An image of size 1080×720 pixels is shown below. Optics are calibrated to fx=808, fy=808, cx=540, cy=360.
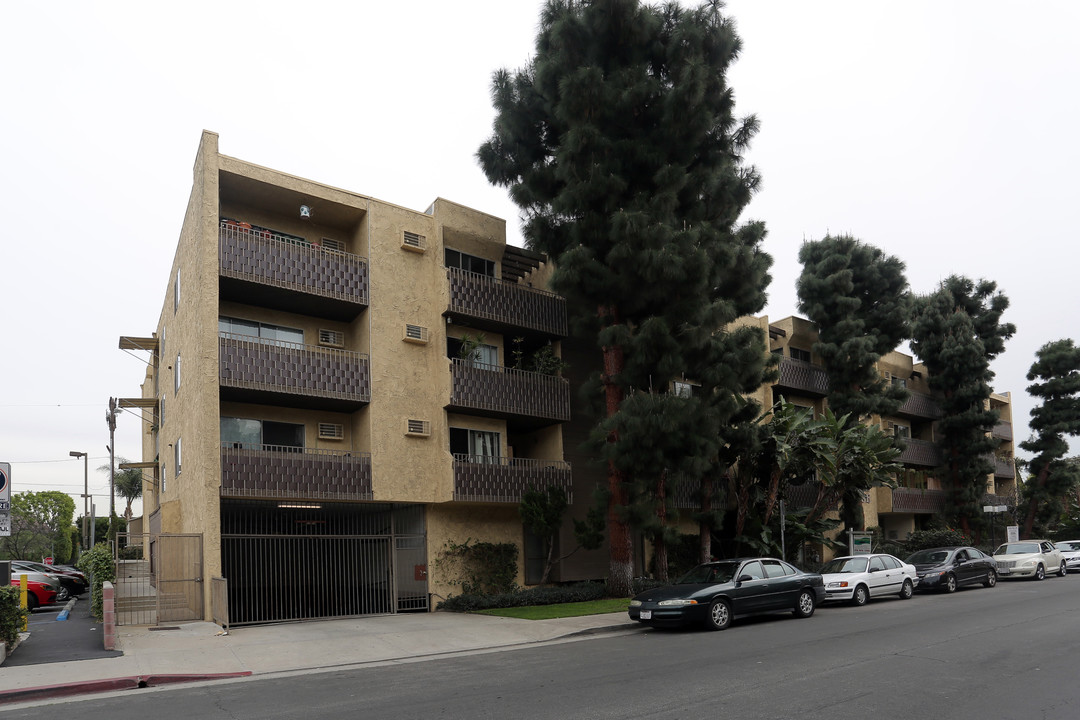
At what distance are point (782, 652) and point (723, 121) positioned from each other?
1547 cm

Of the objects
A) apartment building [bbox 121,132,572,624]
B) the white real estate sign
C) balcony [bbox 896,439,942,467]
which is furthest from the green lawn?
balcony [bbox 896,439,942,467]

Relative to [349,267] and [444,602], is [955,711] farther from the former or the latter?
[349,267]

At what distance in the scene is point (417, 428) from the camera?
22391 millimetres

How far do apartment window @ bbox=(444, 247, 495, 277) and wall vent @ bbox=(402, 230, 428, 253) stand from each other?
1.02m

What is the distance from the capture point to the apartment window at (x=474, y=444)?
23453 millimetres

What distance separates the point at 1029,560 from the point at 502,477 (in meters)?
21.2

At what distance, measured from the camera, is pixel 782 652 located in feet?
40.8

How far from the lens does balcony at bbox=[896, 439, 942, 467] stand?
41781 mm

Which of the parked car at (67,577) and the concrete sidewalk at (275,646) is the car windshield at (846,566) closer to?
the concrete sidewalk at (275,646)

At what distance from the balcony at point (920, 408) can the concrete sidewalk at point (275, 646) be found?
1202 inches

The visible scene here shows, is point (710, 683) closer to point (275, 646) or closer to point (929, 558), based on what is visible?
point (275, 646)

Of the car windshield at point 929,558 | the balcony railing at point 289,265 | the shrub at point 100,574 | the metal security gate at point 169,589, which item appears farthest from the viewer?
the car windshield at point 929,558

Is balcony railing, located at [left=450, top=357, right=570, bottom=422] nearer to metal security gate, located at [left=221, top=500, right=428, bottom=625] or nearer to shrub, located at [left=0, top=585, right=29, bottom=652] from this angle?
metal security gate, located at [left=221, top=500, right=428, bottom=625]

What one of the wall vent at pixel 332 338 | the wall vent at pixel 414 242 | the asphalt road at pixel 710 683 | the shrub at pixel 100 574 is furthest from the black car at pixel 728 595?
the shrub at pixel 100 574
